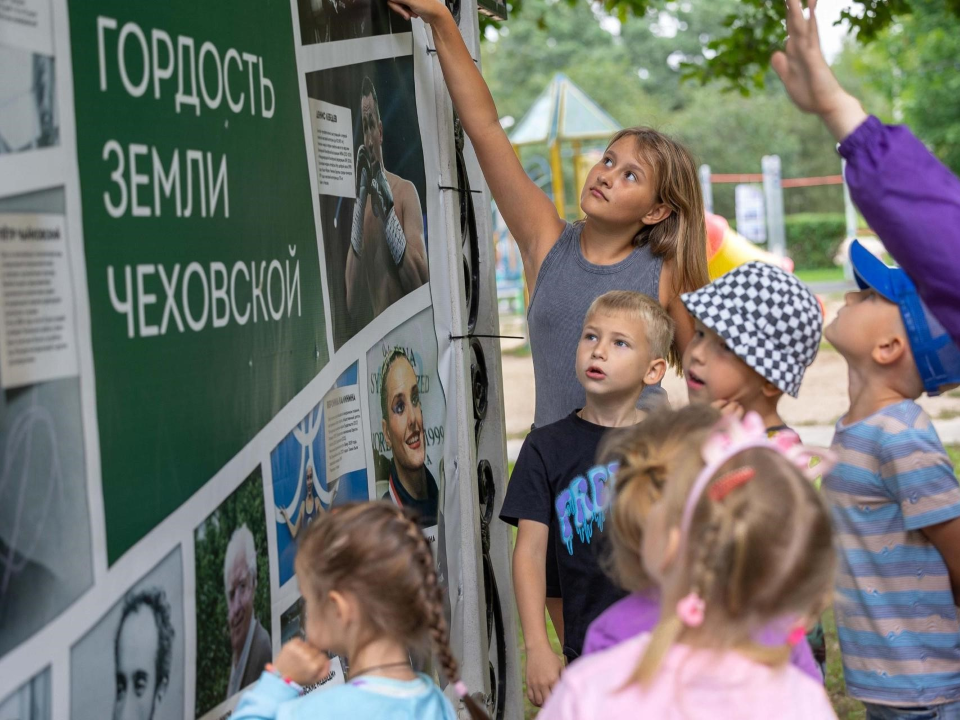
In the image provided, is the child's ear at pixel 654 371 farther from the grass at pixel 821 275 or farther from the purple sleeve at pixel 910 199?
the grass at pixel 821 275

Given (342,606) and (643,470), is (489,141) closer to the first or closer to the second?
(643,470)

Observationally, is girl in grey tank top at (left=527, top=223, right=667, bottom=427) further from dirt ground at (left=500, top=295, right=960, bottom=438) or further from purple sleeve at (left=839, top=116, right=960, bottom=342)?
dirt ground at (left=500, top=295, right=960, bottom=438)

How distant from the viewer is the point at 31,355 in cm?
152

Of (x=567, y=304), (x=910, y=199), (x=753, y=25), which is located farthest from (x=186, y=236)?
(x=753, y=25)

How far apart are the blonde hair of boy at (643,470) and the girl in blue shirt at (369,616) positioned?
11.8 inches

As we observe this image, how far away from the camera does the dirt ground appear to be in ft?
35.0

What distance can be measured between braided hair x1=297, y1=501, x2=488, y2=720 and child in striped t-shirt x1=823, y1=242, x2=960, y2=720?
39.6 inches

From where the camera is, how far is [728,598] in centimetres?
152

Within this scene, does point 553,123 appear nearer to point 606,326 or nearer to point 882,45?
point 882,45

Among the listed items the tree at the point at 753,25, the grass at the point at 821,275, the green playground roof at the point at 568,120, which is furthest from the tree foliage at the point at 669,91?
the tree at the point at 753,25

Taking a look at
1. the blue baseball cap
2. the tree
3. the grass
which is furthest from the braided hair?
the grass

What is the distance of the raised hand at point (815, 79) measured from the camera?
6.81ft

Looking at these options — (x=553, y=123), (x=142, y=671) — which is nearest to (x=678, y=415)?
(x=142, y=671)

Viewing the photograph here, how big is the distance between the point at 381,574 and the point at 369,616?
0.22ft
